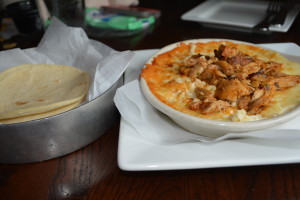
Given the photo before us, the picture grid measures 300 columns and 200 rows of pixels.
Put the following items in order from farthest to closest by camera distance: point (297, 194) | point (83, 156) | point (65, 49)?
point (65, 49) < point (83, 156) < point (297, 194)

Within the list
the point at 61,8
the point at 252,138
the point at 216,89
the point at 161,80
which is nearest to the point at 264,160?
the point at 252,138

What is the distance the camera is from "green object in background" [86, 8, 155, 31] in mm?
1687

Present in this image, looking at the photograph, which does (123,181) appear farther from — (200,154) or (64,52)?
(64,52)

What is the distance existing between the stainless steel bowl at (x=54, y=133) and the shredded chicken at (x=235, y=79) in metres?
0.25

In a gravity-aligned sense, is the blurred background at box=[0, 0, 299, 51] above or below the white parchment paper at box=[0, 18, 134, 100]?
below

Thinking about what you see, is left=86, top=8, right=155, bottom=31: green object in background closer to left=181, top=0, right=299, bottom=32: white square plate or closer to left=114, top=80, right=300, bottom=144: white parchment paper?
left=181, top=0, right=299, bottom=32: white square plate

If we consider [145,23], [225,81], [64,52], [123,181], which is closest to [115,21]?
[145,23]

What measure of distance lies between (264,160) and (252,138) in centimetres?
8

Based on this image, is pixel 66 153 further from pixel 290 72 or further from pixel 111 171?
pixel 290 72

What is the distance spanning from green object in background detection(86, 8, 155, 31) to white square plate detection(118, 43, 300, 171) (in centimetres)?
110

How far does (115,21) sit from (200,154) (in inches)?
50.8

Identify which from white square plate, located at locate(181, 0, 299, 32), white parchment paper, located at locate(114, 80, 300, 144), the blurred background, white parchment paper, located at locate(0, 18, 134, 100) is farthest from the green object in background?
white parchment paper, located at locate(114, 80, 300, 144)

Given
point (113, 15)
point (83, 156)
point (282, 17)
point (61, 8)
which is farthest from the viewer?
point (113, 15)

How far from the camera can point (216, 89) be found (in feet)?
2.73
